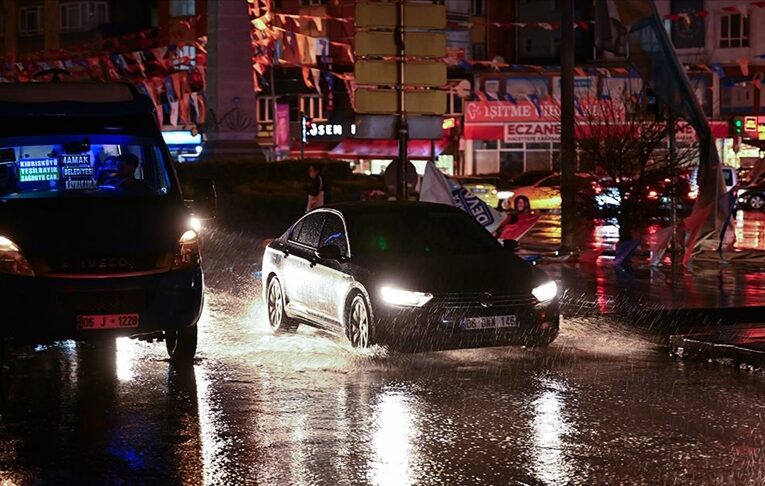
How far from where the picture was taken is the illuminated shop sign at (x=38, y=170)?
→ 1214 cm

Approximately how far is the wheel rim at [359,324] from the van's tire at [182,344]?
1.43 metres

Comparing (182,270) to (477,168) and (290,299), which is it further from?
(477,168)

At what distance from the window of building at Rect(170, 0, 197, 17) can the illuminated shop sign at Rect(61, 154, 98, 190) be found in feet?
233

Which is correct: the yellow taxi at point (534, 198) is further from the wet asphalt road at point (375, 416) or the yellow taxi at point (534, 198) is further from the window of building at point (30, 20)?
the window of building at point (30, 20)

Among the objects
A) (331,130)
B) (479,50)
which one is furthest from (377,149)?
(479,50)

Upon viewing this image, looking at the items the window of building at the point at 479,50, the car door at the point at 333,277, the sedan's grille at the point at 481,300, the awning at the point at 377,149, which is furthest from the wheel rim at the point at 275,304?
the window of building at the point at 479,50

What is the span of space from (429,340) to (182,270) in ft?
7.11

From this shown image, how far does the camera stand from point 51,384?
1138cm

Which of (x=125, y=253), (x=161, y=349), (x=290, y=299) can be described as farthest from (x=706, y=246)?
(x=125, y=253)

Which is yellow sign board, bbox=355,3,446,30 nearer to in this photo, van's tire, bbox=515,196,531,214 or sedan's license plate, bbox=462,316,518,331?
sedan's license plate, bbox=462,316,518,331

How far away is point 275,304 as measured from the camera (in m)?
14.9

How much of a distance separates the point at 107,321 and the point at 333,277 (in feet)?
8.97

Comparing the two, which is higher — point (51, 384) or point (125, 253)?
point (125, 253)

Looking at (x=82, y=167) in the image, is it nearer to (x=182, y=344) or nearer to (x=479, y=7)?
(x=182, y=344)
